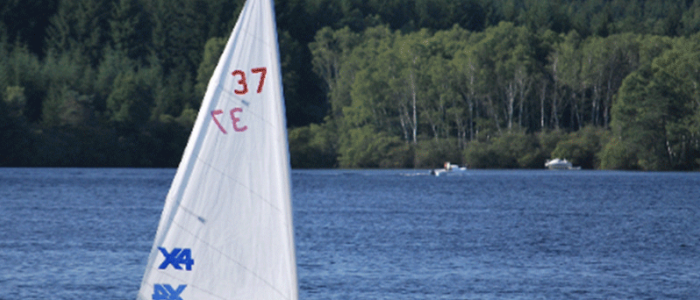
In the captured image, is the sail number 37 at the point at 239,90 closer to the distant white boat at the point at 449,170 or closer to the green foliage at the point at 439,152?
the distant white boat at the point at 449,170

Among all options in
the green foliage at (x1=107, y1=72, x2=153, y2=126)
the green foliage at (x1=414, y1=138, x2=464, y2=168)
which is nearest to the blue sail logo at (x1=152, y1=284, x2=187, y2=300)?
the green foliage at (x1=414, y1=138, x2=464, y2=168)

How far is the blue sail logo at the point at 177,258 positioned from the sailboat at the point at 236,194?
12 mm

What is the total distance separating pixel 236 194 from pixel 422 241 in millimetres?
36482

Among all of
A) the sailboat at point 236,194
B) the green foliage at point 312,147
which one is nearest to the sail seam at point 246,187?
the sailboat at point 236,194

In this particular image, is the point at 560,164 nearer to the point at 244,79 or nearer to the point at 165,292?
the point at 165,292

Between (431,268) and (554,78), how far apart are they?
112 m

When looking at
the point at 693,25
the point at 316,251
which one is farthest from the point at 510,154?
the point at 316,251

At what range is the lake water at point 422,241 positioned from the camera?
34.2 m

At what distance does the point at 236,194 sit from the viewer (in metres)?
13.8

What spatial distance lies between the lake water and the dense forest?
3902cm

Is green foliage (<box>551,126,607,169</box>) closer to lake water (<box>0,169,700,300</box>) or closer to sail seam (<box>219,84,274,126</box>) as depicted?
lake water (<box>0,169,700,300</box>)

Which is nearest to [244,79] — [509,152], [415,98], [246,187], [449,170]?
[246,187]

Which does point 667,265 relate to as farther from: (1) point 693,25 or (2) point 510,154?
(1) point 693,25

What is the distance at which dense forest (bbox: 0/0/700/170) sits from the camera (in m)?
132
